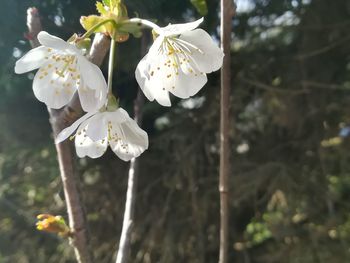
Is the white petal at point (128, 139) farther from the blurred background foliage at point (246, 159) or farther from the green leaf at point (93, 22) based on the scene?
the blurred background foliage at point (246, 159)

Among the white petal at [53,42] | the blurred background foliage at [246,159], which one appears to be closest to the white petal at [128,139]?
the white petal at [53,42]

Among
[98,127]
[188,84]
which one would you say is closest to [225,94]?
[188,84]

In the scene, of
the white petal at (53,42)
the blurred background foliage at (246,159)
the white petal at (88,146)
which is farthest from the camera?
the blurred background foliage at (246,159)

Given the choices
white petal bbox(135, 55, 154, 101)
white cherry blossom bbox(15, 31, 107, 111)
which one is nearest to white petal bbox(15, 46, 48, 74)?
white cherry blossom bbox(15, 31, 107, 111)

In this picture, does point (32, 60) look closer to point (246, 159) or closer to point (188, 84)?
point (188, 84)

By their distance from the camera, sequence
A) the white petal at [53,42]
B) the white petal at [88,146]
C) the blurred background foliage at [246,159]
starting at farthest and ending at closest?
the blurred background foliage at [246,159] → the white petal at [88,146] → the white petal at [53,42]

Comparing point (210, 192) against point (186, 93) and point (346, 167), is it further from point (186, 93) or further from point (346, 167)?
point (186, 93)
